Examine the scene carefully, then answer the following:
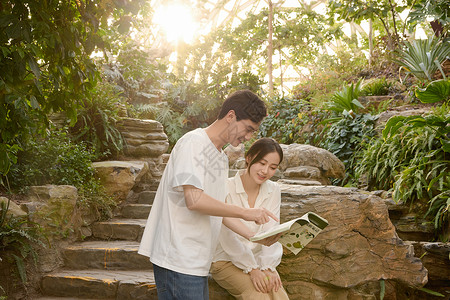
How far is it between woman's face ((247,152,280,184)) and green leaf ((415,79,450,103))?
3.87 meters

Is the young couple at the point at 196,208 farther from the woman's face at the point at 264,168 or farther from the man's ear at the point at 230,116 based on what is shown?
the woman's face at the point at 264,168

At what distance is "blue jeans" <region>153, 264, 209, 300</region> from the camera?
165 cm

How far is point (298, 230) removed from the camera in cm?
193

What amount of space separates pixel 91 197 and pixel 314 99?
19.1 ft

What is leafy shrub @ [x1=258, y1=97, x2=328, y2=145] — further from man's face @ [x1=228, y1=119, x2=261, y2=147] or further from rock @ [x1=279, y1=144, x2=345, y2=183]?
man's face @ [x1=228, y1=119, x2=261, y2=147]

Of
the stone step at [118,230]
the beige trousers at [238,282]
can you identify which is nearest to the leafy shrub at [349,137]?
the stone step at [118,230]

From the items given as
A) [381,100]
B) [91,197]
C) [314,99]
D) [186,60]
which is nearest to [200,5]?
[186,60]

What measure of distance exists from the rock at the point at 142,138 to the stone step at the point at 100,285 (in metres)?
2.93

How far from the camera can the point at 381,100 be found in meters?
8.03

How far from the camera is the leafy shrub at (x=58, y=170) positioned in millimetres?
4418

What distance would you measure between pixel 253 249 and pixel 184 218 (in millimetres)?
801

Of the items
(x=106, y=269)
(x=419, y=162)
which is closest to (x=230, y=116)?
(x=106, y=269)

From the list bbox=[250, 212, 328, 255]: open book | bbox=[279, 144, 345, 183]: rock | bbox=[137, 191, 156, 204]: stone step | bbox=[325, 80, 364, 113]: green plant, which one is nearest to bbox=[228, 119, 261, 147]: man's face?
bbox=[250, 212, 328, 255]: open book

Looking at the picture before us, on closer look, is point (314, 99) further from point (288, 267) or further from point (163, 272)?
point (163, 272)
